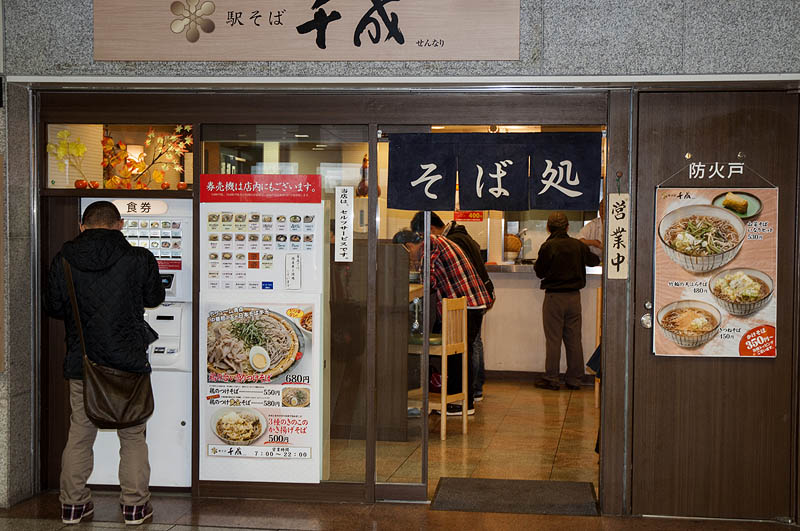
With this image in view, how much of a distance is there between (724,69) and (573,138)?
97 cm

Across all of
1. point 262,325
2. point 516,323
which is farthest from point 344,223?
point 516,323

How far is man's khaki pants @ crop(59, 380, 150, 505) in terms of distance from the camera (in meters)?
4.80

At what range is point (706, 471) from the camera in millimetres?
4980

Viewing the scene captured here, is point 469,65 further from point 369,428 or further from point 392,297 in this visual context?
point 369,428

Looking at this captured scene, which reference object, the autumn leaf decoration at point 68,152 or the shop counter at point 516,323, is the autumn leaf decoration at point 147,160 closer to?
the autumn leaf decoration at point 68,152

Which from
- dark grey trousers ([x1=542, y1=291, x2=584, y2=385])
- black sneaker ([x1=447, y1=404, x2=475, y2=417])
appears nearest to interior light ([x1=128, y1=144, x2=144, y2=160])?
black sneaker ([x1=447, y1=404, x2=475, y2=417])

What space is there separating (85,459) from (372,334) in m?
1.92

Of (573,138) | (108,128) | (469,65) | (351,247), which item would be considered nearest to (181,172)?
(108,128)

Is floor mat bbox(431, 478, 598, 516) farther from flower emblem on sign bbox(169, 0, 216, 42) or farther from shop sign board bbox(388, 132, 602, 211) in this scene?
flower emblem on sign bbox(169, 0, 216, 42)

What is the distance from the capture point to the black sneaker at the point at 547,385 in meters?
9.16

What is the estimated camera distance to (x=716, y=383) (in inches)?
197

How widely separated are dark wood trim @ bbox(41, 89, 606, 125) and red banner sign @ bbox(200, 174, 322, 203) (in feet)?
1.22

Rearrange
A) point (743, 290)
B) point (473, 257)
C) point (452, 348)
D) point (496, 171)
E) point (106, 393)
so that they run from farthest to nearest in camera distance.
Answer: point (473, 257) → point (452, 348) → point (496, 171) → point (743, 290) → point (106, 393)

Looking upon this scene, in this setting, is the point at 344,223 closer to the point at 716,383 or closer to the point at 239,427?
the point at 239,427
